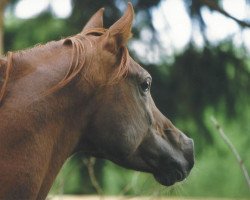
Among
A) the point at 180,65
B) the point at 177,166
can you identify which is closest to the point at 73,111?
the point at 177,166

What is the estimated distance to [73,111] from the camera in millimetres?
2344

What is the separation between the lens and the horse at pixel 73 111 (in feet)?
7.29

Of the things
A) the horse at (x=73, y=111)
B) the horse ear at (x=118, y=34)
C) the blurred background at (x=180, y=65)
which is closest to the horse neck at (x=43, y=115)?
the horse at (x=73, y=111)

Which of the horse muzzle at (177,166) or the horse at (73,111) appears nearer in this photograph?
the horse at (73,111)

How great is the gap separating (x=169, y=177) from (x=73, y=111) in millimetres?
520

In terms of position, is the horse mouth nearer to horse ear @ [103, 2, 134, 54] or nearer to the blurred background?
horse ear @ [103, 2, 134, 54]

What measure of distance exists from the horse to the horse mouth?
0.19ft

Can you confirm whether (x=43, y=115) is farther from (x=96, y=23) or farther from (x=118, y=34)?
(x=96, y=23)

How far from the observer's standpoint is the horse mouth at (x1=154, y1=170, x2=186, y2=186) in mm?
2680

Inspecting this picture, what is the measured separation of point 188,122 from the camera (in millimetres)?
6918

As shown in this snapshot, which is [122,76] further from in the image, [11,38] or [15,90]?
[11,38]

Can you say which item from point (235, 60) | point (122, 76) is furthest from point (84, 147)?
point (235, 60)

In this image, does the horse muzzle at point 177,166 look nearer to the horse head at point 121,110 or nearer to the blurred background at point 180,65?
the horse head at point 121,110

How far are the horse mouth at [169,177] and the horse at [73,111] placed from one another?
0.06 meters
